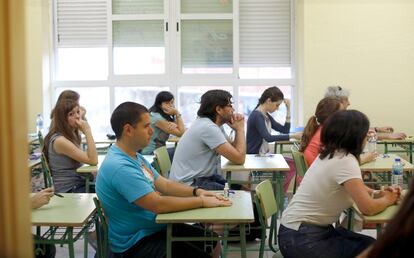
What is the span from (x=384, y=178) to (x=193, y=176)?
1.80 meters

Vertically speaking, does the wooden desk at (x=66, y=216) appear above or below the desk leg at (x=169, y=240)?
above

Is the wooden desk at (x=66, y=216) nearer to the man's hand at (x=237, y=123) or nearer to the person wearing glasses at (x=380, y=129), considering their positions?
the man's hand at (x=237, y=123)

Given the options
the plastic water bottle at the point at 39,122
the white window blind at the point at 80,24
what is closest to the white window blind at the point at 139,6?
the white window blind at the point at 80,24

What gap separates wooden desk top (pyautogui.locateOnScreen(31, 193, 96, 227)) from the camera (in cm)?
239

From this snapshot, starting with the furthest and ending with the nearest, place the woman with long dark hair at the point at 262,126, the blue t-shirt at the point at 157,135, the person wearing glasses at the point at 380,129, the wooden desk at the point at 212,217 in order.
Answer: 1. the person wearing glasses at the point at 380,129
2. the blue t-shirt at the point at 157,135
3. the woman with long dark hair at the point at 262,126
4. the wooden desk at the point at 212,217

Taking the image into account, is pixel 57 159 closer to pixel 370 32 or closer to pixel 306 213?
pixel 306 213

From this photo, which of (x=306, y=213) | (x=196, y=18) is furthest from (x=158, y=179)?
(x=196, y=18)

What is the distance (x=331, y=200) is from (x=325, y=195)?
0.13 feet

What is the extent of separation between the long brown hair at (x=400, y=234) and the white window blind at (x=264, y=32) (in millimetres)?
5538

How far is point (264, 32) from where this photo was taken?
20.9ft

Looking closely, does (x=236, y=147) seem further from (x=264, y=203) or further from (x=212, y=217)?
(x=212, y=217)

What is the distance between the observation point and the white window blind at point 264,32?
6.34 meters

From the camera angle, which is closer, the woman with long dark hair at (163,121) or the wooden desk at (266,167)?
the wooden desk at (266,167)

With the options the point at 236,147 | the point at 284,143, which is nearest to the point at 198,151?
the point at 236,147
